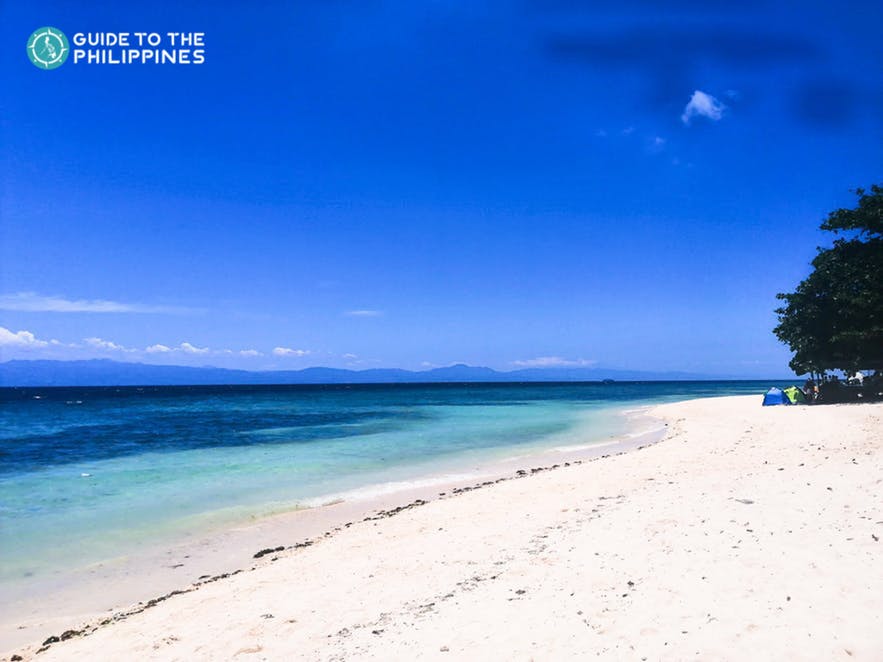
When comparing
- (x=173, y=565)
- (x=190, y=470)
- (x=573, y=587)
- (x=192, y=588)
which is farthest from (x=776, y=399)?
(x=192, y=588)

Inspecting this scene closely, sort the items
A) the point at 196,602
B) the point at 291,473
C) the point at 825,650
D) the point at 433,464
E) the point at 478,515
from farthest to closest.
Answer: the point at 433,464 → the point at 291,473 → the point at 478,515 → the point at 196,602 → the point at 825,650

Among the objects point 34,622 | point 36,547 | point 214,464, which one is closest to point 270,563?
point 34,622

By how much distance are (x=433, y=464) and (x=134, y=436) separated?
21.4m

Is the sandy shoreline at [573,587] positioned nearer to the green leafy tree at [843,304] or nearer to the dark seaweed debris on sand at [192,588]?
the dark seaweed debris on sand at [192,588]

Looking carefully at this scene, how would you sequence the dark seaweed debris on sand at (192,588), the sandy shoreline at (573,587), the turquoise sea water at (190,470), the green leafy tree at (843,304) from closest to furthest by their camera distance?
1. the sandy shoreline at (573,587)
2. the dark seaweed debris on sand at (192,588)
3. the turquoise sea water at (190,470)
4. the green leafy tree at (843,304)

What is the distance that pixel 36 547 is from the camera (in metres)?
10.2

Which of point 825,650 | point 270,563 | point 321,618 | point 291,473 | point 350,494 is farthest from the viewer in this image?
point 291,473

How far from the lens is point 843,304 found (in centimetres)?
2842

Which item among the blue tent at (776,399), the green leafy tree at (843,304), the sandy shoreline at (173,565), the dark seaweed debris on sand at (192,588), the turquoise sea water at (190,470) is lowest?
the turquoise sea water at (190,470)

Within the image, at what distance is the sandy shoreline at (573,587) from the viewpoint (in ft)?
15.6

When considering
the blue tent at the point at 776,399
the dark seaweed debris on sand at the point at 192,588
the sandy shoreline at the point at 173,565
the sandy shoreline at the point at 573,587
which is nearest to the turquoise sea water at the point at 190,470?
the sandy shoreline at the point at 173,565

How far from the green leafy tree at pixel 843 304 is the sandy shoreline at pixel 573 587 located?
68.4 ft

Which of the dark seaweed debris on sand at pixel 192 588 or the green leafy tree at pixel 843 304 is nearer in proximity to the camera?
the dark seaweed debris on sand at pixel 192 588

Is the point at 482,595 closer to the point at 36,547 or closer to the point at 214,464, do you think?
the point at 36,547
